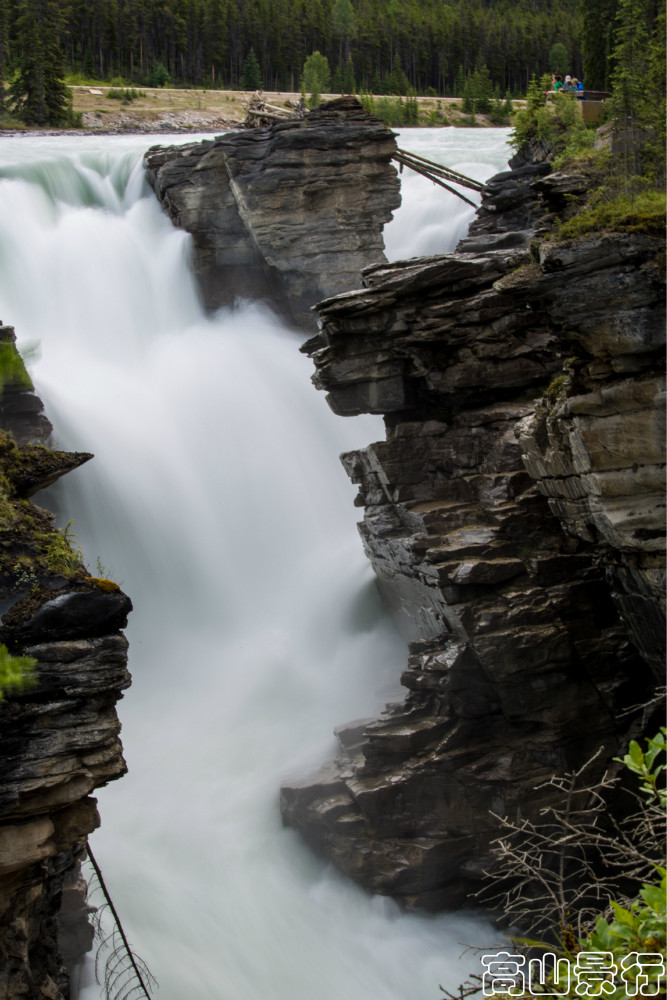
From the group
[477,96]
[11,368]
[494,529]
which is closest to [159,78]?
[477,96]

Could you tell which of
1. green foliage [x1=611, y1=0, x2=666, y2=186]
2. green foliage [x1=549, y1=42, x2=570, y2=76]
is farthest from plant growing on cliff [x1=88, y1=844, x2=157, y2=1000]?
green foliage [x1=549, y1=42, x2=570, y2=76]

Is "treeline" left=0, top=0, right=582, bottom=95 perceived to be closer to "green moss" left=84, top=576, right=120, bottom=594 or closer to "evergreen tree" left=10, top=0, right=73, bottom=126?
"evergreen tree" left=10, top=0, right=73, bottom=126

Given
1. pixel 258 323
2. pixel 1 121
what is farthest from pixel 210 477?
pixel 1 121

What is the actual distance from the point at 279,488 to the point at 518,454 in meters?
8.26

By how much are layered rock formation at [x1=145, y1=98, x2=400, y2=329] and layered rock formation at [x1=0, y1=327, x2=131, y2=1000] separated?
17.9 meters

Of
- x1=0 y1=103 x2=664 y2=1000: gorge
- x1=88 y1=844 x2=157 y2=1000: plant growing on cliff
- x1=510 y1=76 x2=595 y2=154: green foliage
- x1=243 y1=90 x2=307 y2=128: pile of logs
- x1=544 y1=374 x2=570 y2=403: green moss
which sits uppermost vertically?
x1=243 y1=90 x2=307 y2=128: pile of logs

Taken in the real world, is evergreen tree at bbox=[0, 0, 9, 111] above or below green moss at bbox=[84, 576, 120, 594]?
above

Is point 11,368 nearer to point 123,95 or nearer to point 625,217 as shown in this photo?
point 625,217

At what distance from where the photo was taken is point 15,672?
7.89 m

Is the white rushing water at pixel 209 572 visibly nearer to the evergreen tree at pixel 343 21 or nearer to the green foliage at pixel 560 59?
the green foliage at pixel 560 59

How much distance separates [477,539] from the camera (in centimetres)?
1279

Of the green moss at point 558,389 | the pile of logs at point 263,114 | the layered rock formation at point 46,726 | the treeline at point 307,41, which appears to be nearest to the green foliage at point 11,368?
the layered rock formation at point 46,726

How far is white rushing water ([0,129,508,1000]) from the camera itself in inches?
469

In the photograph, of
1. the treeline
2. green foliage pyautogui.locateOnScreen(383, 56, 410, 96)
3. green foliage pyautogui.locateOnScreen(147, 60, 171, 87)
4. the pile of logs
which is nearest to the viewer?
the pile of logs
